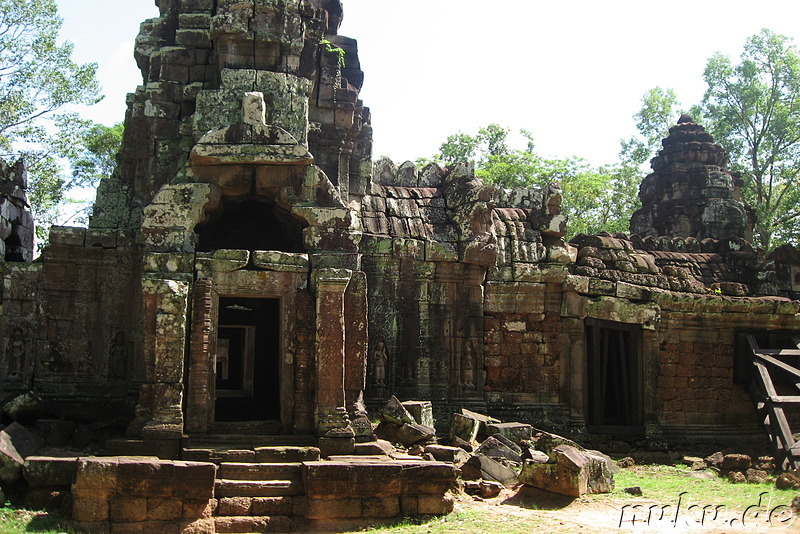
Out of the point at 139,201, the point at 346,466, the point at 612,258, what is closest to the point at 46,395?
the point at 139,201

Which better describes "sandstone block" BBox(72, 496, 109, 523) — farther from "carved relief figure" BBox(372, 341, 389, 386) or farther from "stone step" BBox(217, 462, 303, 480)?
"carved relief figure" BBox(372, 341, 389, 386)

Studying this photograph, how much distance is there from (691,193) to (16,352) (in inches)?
610

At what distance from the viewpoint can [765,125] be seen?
92.4ft

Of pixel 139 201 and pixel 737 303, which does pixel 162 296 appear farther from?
pixel 737 303

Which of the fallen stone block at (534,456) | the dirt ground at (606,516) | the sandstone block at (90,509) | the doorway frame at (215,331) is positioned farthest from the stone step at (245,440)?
the fallen stone block at (534,456)

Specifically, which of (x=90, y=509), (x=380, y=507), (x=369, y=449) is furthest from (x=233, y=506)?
(x=369, y=449)

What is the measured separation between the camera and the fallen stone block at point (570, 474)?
374 inches

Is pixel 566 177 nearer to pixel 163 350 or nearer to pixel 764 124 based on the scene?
pixel 764 124

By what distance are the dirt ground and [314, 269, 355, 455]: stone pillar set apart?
4.83ft

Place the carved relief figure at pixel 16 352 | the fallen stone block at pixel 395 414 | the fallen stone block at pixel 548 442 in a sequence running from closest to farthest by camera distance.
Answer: the fallen stone block at pixel 395 414 < the fallen stone block at pixel 548 442 < the carved relief figure at pixel 16 352

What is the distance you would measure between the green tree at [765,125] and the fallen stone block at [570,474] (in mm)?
19394

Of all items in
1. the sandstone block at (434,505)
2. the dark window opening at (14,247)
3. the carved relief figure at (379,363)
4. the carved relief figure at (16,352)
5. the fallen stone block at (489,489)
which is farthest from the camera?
the dark window opening at (14,247)

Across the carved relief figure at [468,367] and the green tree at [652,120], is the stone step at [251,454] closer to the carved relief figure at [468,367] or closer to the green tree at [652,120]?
the carved relief figure at [468,367]

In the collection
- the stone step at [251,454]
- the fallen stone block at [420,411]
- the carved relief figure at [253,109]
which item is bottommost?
the stone step at [251,454]
